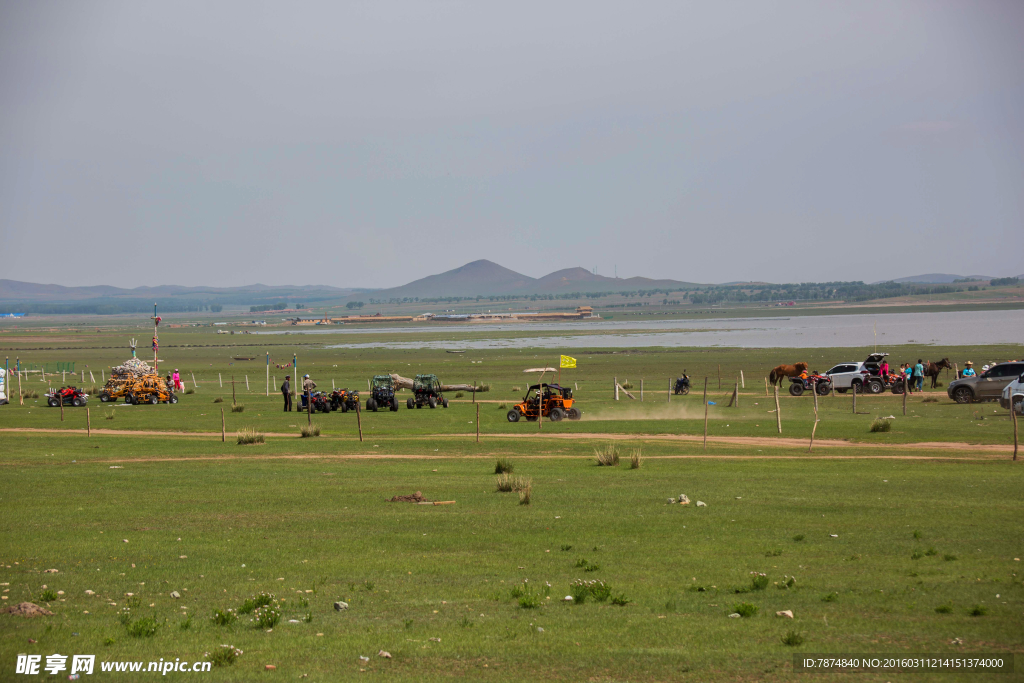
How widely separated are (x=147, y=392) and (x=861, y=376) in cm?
3856

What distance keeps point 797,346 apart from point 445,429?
65.6 meters

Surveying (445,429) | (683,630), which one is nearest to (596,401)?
(445,429)

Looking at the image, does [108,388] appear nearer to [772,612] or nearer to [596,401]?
[596,401]

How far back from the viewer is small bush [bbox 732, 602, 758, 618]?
9.41 metres

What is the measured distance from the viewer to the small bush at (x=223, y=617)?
9.38 m

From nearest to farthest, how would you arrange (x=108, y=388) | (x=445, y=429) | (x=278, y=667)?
(x=278, y=667) < (x=445, y=429) < (x=108, y=388)

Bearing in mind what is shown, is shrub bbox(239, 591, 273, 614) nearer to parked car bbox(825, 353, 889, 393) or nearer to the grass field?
the grass field

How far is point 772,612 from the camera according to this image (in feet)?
31.1

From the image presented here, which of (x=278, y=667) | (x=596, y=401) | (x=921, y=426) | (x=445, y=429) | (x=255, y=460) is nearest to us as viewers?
(x=278, y=667)

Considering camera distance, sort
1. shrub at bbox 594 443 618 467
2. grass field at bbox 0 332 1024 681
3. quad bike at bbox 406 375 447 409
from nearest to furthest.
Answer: grass field at bbox 0 332 1024 681
shrub at bbox 594 443 618 467
quad bike at bbox 406 375 447 409

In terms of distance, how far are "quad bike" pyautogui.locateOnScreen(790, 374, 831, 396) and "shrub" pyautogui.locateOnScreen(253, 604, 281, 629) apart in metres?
40.6

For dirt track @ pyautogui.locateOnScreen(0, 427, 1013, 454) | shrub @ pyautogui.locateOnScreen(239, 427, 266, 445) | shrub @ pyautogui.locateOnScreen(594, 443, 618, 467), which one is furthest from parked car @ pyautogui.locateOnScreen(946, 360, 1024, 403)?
shrub @ pyautogui.locateOnScreen(239, 427, 266, 445)

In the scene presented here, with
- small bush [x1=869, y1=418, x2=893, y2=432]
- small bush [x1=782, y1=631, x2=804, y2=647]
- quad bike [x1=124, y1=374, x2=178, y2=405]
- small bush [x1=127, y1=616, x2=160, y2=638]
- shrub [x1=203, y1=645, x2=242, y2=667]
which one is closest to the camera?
shrub [x1=203, y1=645, x2=242, y2=667]

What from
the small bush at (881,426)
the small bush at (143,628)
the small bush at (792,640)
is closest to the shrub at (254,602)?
the small bush at (143,628)
